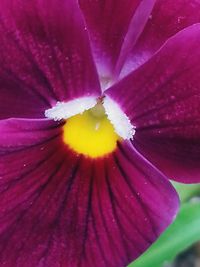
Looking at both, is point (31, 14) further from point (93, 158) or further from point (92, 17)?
point (93, 158)

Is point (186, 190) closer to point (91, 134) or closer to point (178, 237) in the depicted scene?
point (178, 237)

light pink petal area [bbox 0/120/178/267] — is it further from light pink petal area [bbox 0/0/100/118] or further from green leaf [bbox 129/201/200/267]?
green leaf [bbox 129/201/200/267]

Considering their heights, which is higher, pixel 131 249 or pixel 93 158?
pixel 93 158

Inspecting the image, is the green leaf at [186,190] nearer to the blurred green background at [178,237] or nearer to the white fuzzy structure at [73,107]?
the blurred green background at [178,237]

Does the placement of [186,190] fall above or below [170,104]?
above

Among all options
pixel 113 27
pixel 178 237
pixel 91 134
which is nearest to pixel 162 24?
pixel 113 27

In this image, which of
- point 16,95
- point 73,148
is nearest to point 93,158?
point 73,148

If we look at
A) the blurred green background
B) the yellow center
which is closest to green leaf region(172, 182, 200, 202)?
the blurred green background
